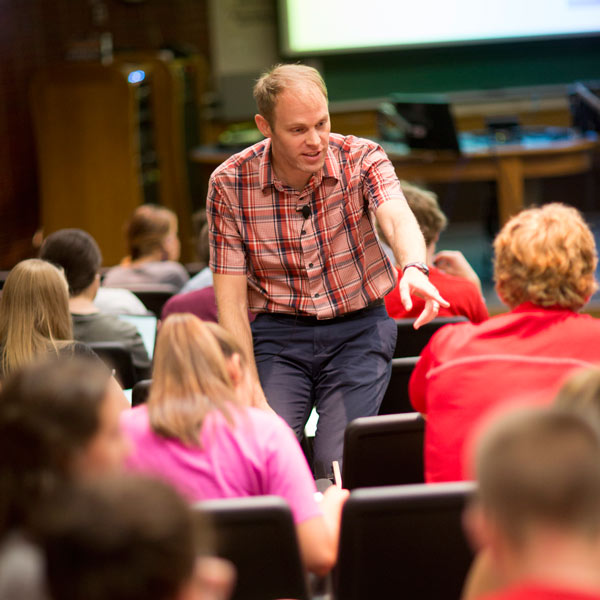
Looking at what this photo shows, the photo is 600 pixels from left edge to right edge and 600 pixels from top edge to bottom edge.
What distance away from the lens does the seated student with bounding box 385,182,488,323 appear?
2.95 m

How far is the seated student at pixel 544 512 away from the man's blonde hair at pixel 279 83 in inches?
67.0

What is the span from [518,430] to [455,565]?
0.65 m

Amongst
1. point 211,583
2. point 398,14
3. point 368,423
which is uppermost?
Answer: point 398,14

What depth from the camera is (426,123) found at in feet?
19.8

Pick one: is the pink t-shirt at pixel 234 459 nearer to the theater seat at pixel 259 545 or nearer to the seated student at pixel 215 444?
the seated student at pixel 215 444

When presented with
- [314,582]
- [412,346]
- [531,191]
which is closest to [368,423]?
[314,582]

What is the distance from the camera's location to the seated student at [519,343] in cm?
178

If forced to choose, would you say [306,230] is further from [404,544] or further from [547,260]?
[404,544]

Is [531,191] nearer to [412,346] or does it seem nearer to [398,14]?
[398,14]

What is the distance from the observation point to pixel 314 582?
70.3 inches

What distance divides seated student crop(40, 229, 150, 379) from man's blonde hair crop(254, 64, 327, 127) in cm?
95

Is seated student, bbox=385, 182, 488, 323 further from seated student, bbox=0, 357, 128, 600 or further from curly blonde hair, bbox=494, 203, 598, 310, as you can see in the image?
seated student, bbox=0, 357, 128, 600

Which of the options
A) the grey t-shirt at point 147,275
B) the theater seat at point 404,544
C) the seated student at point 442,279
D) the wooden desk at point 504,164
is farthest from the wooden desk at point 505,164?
the theater seat at point 404,544

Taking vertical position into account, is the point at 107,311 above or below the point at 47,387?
below
